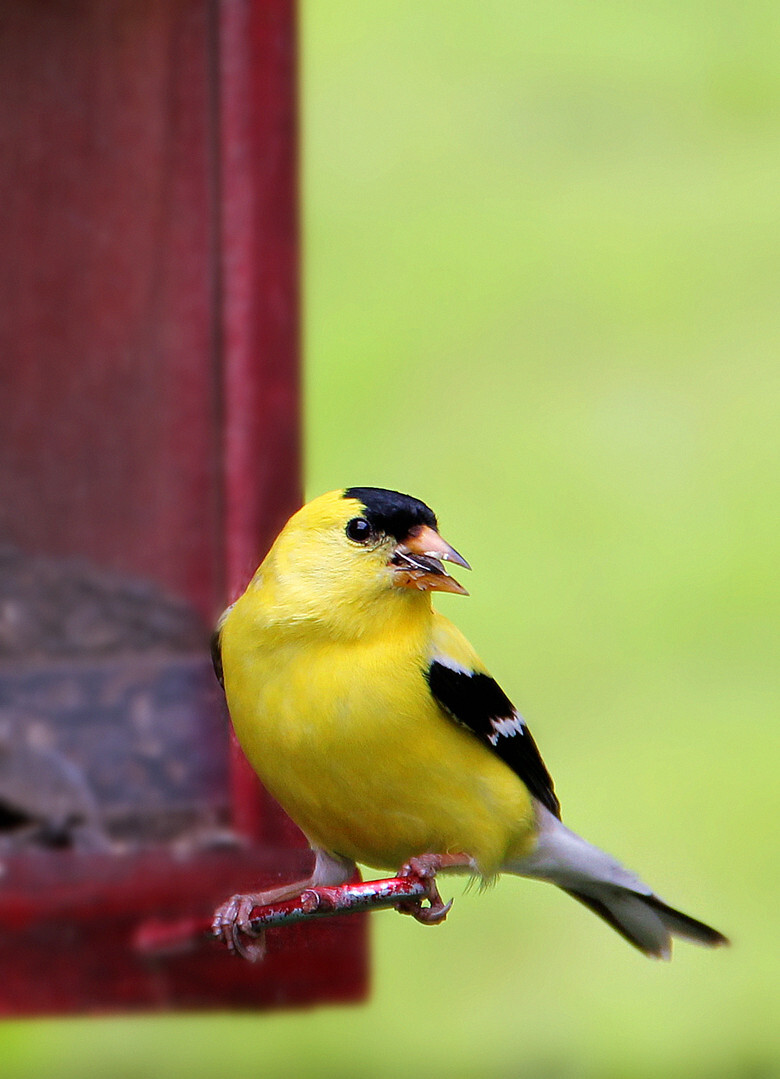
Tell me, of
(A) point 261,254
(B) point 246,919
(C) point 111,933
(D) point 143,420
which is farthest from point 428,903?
(D) point 143,420

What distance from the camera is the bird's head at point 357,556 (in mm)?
1574

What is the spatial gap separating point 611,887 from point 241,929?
0.61 meters

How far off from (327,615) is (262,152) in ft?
3.36

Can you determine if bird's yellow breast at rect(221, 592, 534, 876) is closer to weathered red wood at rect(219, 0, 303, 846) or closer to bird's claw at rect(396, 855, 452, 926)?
bird's claw at rect(396, 855, 452, 926)

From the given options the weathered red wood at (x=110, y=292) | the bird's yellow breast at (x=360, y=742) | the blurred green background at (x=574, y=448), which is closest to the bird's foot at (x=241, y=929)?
the bird's yellow breast at (x=360, y=742)

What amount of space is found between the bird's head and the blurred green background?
2013mm

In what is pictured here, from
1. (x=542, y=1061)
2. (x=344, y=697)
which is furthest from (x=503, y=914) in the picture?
(x=344, y=697)

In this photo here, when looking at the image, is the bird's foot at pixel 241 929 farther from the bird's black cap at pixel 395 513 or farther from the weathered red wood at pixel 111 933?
the weathered red wood at pixel 111 933

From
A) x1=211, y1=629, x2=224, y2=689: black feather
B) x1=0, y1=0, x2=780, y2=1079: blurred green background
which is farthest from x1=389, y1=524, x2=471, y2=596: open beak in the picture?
x1=0, y1=0, x2=780, y2=1079: blurred green background

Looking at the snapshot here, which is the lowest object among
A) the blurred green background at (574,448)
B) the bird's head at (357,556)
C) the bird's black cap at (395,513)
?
the blurred green background at (574,448)

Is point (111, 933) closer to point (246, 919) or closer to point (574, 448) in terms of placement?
point (246, 919)

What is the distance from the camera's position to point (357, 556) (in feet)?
5.33

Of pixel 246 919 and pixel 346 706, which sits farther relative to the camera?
pixel 346 706

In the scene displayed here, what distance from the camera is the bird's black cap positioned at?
5.16 feet
